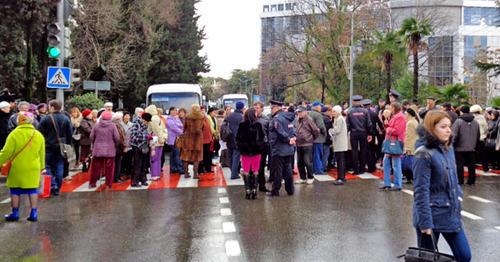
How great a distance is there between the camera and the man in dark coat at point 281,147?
36.0ft

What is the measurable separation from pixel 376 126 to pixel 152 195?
636 cm

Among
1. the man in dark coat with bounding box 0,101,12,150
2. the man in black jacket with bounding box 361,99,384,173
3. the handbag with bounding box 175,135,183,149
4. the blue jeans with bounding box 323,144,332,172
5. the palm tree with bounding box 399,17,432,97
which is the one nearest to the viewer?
the handbag with bounding box 175,135,183,149

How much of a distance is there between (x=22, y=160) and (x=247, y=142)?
155 inches

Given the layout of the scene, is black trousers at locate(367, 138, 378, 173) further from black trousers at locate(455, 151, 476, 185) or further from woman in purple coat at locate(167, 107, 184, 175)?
woman in purple coat at locate(167, 107, 184, 175)

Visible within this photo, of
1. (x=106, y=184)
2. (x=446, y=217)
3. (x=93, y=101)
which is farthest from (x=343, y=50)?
(x=446, y=217)

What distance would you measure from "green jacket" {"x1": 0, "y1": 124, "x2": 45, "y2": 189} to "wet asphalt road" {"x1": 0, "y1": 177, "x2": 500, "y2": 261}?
67 cm

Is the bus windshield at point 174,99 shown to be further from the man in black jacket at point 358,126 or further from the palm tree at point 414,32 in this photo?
the palm tree at point 414,32

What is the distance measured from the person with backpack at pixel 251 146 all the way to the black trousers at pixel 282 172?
417 mm

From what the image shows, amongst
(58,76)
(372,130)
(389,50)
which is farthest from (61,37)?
(389,50)

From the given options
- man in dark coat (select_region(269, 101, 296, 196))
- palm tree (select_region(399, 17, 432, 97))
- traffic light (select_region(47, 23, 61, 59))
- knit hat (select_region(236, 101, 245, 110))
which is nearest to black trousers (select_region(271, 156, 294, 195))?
man in dark coat (select_region(269, 101, 296, 196))

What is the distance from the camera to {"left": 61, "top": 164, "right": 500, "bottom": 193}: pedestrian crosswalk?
1284cm

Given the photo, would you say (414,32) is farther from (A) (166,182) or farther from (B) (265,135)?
(B) (265,135)

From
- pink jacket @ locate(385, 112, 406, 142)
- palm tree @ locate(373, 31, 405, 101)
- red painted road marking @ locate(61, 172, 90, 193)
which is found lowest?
red painted road marking @ locate(61, 172, 90, 193)

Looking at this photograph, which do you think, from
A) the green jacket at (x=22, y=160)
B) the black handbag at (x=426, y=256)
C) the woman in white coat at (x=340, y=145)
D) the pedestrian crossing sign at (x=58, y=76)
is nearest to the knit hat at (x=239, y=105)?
the woman in white coat at (x=340, y=145)
